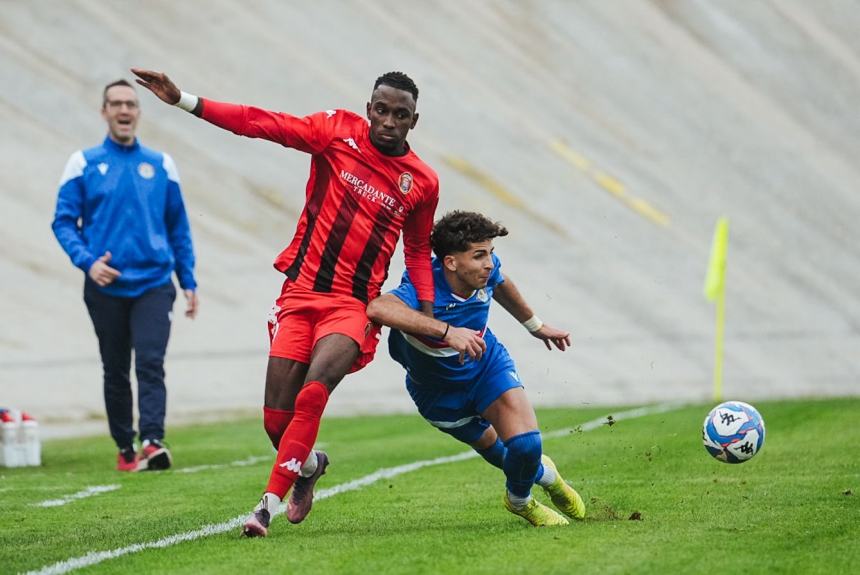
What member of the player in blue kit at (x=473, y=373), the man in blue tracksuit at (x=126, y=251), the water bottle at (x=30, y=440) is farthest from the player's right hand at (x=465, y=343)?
the water bottle at (x=30, y=440)

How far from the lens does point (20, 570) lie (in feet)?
19.5

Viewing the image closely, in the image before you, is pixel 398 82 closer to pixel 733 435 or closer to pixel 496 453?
pixel 496 453

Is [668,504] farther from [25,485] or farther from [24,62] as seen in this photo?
[24,62]

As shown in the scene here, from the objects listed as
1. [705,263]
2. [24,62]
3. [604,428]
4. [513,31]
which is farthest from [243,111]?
[513,31]

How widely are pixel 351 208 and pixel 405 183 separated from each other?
29 centimetres

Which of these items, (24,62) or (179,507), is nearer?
(179,507)

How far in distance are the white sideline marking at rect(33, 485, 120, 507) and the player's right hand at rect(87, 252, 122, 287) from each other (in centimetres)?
149

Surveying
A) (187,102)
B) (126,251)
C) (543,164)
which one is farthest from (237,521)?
(543,164)

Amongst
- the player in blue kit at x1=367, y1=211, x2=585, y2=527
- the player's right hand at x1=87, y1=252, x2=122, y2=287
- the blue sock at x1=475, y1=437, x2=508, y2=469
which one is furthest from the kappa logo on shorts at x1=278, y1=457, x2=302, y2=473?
the player's right hand at x1=87, y1=252, x2=122, y2=287

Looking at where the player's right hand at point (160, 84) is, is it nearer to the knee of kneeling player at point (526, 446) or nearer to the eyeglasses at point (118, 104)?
the knee of kneeling player at point (526, 446)

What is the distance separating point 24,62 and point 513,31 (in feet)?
34.9

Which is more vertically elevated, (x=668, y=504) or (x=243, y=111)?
(x=243, y=111)

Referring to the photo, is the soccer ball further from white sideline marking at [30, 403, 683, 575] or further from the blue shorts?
the blue shorts

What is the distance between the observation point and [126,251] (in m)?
11.0
